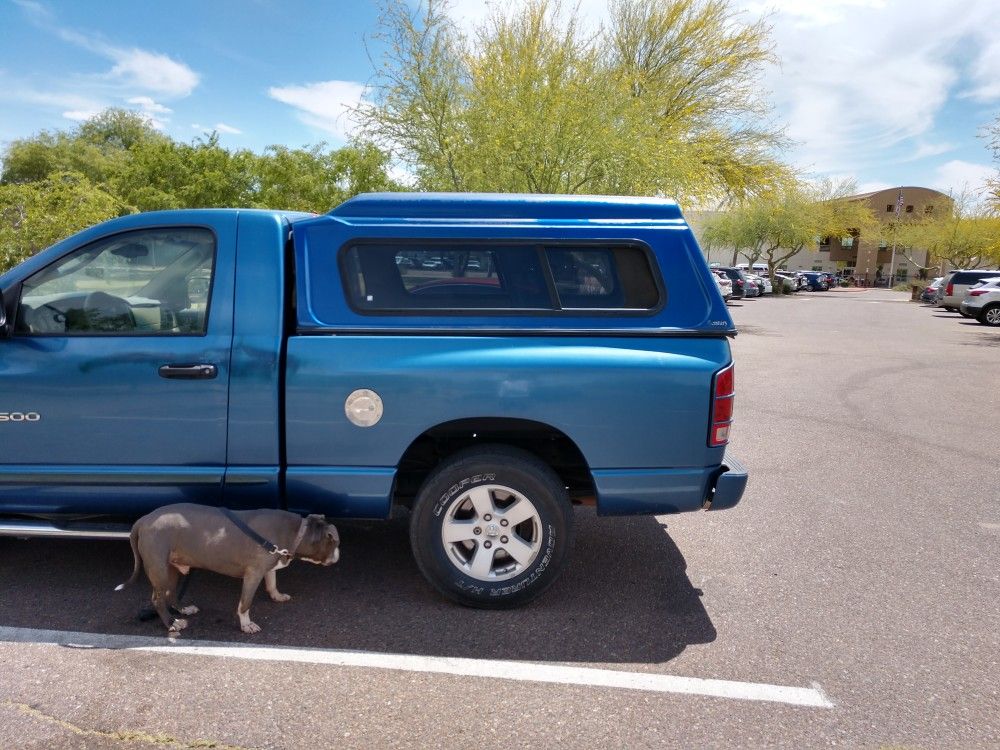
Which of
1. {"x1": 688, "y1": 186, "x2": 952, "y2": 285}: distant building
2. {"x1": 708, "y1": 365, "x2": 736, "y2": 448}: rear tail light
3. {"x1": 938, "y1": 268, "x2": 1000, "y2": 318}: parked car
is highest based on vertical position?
{"x1": 688, "y1": 186, "x2": 952, "y2": 285}: distant building

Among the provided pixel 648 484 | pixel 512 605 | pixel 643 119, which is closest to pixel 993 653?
pixel 648 484

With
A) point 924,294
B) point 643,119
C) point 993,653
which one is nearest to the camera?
point 993,653

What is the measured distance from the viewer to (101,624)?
354 cm

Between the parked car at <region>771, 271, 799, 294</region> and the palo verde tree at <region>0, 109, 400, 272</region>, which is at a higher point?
the palo verde tree at <region>0, 109, 400, 272</region>

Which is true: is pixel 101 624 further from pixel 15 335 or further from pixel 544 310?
pixel 544 310

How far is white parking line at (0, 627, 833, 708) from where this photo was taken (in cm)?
311

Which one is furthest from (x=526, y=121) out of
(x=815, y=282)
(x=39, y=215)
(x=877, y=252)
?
(x=877, y=252)

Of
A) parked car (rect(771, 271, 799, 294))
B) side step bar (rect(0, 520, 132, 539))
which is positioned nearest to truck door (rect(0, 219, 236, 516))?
side step bar (rect(0, 520, 132, 539))

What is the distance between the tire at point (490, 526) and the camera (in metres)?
3.65

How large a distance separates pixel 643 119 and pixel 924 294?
3249 cm

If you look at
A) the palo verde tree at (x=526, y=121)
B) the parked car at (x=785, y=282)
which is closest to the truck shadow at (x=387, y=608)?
the palo verde tree at (x=526, y=121)

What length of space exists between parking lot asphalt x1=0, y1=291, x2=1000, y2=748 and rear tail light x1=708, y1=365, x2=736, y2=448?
36.9 inches

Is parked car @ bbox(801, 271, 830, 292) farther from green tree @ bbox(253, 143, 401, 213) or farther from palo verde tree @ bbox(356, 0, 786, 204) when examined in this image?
palo verde tree @ bbox(356, 0, 786, 204)

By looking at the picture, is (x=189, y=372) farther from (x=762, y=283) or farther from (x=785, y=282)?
(x=785, y=282)
